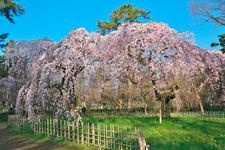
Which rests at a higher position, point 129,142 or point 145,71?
point 145,71

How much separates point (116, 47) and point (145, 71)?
6.70ft

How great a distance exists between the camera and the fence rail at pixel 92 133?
12.5 meters

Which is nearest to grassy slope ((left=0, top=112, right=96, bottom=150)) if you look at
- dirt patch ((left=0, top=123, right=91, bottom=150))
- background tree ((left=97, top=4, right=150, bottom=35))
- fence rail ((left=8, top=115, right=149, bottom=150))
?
dirt patch ((left=0, top=123, right=91, bottom=150))

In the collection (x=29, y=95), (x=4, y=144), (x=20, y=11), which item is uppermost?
(x=20, y=11)

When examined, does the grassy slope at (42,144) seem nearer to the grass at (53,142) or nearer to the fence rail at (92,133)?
the grass at (53,142)

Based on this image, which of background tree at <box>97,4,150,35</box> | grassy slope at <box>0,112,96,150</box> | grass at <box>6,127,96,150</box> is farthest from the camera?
background tree at <box>97,4,150,35</box>

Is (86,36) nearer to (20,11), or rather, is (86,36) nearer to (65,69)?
(65,69)

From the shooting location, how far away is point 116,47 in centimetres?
2017

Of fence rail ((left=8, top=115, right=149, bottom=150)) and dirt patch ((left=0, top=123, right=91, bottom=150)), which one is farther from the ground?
fence rail ((left=8, top=115, right=149, bottom=150))

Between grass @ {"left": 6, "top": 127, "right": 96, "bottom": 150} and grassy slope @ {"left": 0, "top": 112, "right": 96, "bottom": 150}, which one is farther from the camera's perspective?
grassy slope @ {"left": 0, "top": 112, "right": 96, "bottom": 150}

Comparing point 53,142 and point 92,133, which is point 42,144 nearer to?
point 53,142

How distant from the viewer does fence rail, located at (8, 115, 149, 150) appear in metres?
12.5

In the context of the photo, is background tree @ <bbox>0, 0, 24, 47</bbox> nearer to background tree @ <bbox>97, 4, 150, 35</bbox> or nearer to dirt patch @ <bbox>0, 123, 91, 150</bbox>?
dirt patch @ <bbox>0, 123, 91, 150</bbox>

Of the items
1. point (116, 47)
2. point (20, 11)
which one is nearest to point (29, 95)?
point (116, 47)
